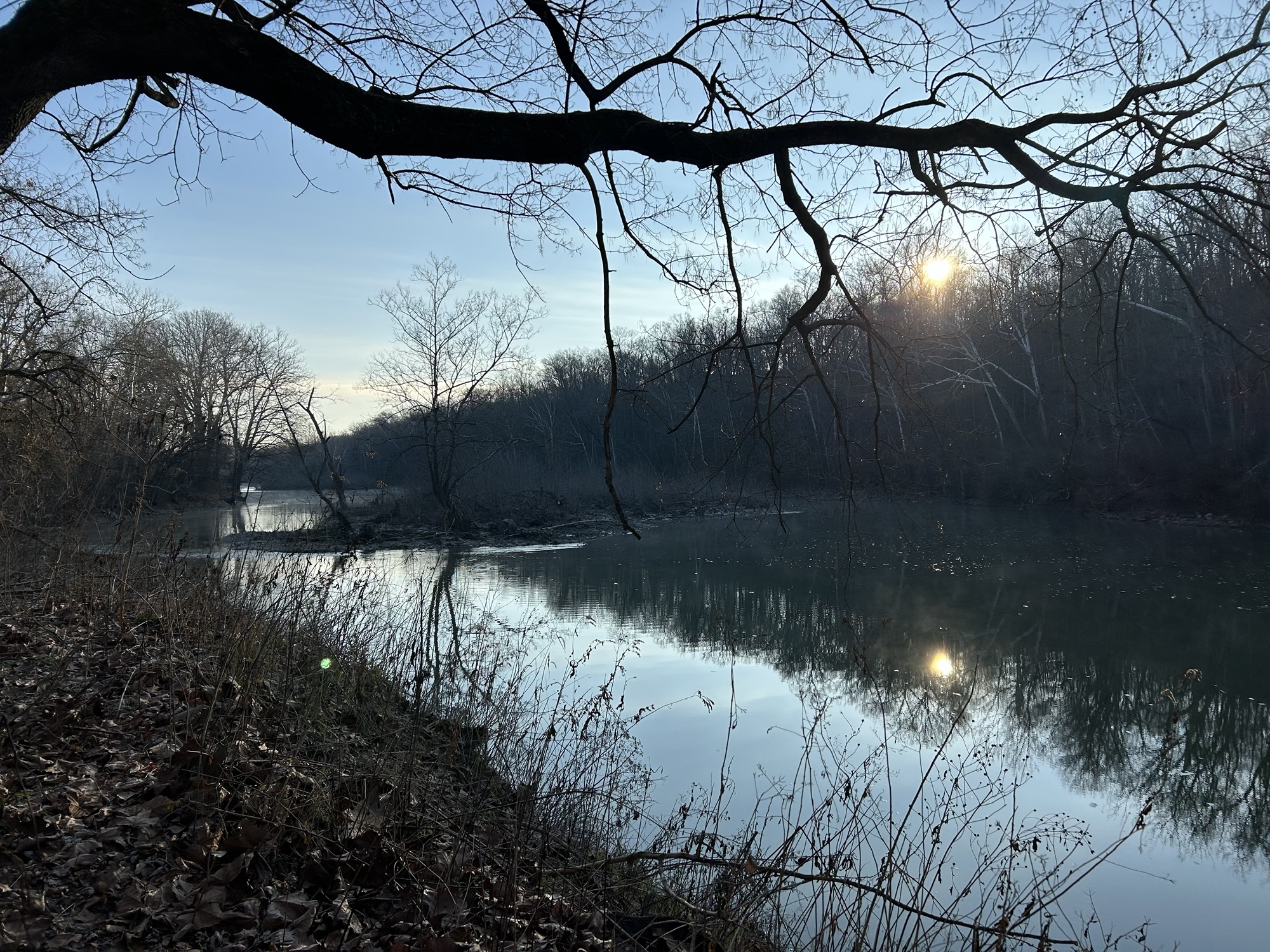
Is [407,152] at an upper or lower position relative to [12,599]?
upper

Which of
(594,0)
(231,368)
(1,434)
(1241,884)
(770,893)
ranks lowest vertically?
(1241,884)

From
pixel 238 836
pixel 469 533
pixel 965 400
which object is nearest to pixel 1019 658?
pixel 238 836

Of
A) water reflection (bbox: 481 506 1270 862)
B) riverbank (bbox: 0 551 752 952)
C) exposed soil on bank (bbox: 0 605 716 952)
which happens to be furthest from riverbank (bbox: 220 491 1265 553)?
exposed soil on bank (bbox: 0 605 716 952)

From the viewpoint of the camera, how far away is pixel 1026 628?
459 inches

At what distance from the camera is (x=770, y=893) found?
3.02 meters

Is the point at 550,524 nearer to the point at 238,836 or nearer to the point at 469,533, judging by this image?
the point at 469,533

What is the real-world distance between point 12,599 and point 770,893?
226 inches

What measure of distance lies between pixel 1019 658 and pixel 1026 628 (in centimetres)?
178

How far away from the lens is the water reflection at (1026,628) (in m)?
6.93

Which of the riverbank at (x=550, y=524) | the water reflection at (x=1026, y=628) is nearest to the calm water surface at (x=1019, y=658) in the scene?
the water reflection at (x=1026, y=628)

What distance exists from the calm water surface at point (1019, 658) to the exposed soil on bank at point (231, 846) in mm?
1398

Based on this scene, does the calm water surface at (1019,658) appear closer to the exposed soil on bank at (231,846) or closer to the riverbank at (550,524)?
the exposed soil on bank at (231,846)

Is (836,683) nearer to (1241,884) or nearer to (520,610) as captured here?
(1241,884)

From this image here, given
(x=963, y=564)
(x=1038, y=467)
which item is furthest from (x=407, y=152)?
(x=1038, y=467)
